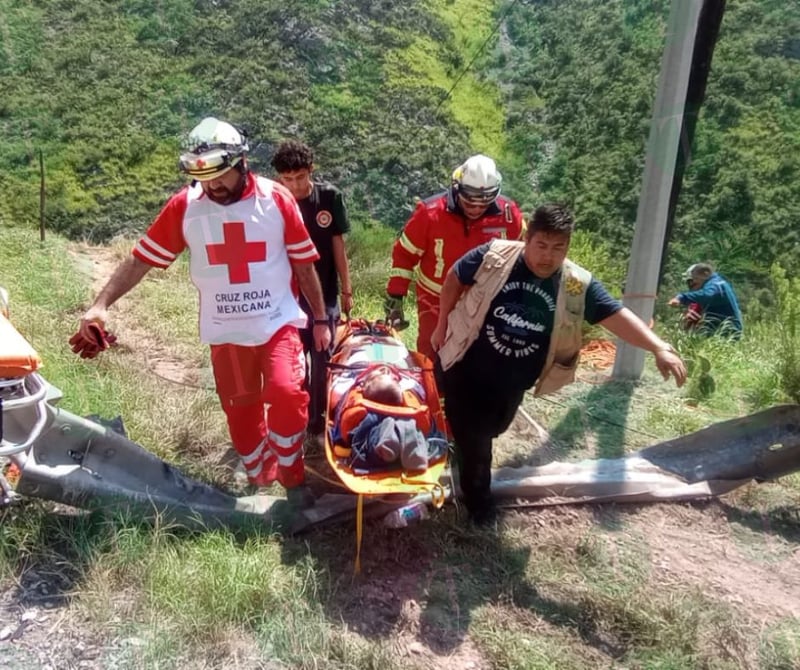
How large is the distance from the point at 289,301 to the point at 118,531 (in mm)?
1239

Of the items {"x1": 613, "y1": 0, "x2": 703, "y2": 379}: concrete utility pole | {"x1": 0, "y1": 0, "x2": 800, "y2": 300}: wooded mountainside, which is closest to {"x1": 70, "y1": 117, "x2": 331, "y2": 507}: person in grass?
{"x1": 613, "y1": 0, "x2": 703, "y2": 379}: concrete utility pole

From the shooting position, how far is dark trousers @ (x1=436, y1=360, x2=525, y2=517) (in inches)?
139

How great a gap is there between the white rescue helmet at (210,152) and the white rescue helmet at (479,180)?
1288 millimetres

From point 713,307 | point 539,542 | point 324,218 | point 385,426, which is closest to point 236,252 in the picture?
point 324,218

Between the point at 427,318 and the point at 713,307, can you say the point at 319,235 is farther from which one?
the point at 713,307

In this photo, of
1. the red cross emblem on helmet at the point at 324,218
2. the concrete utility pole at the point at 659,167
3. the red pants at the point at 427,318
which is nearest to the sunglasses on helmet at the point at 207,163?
the red cross emblem on helmet at the point at 324,218

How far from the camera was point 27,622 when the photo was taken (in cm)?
281

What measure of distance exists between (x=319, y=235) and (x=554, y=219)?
1.59m

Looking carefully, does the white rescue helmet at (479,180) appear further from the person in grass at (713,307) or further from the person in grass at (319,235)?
the person in grass at (713,307)

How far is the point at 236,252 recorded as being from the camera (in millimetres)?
3492

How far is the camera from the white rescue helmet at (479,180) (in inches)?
161

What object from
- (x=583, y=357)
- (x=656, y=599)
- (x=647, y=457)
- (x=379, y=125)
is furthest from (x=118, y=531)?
(x=379, y=125)

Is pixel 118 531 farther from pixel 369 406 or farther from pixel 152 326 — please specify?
pixel 152 326

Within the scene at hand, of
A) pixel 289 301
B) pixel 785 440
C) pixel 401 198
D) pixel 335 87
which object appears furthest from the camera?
pixel 335 87
